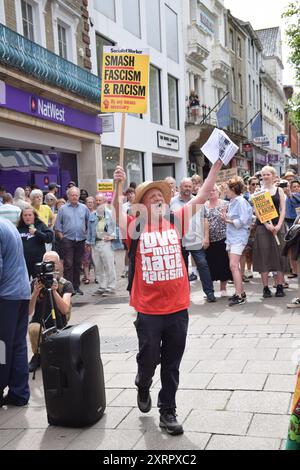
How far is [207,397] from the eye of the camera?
4.37m

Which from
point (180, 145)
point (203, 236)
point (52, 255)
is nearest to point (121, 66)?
point (52, 255)

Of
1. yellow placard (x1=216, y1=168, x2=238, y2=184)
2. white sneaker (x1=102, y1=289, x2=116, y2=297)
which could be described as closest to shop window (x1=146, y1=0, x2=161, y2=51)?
yellow placard (x1=216, y1=168, x2=238, y2=184)

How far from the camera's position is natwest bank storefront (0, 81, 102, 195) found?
499 inches

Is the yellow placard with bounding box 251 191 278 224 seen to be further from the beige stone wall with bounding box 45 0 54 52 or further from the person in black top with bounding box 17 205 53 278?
the beige stone wall with bounding box 45 0 54 52

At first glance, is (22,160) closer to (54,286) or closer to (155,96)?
(54,286)

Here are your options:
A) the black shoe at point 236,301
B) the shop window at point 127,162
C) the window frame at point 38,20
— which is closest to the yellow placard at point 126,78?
the black shoe at point 236,301

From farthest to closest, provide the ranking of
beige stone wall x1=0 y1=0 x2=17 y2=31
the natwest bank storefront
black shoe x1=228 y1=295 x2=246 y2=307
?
beige stone wall x1=0 y1=0 x2=17 y2=31
the natwest bank storefront
black shoe x1=228 y1=295 x2=246 y2=307

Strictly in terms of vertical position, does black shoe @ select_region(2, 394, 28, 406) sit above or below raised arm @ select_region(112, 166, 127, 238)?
below

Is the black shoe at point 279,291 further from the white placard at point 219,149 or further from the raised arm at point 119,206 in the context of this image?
the raised arm at point 119,206

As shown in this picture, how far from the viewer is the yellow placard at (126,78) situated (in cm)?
611

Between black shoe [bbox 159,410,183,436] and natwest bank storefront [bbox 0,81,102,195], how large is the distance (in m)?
9.37

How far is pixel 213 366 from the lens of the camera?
5.14 m

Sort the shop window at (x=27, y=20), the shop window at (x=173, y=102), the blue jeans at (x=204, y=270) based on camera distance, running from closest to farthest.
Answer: the blue jeans at (x=204, y=270), the shop window at (x=27, y=20), the shop window at (x=173, y=102)

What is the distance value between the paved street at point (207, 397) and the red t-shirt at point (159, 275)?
2.79 ft
